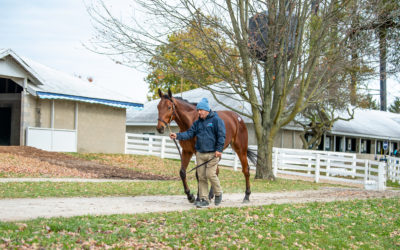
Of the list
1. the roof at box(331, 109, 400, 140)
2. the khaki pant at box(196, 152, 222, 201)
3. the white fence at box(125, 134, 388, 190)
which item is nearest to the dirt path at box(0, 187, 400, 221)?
the khaki pant at box(196, 152, 222, 201)

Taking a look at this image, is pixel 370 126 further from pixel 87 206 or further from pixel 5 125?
pixel 87 206

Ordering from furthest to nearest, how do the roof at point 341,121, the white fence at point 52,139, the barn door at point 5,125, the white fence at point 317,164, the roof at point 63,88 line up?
the roof at point 341,121, the barn door at point 5,125, the white fence at point 52,139, the roof at point 63,88, the white fence at point 317,164

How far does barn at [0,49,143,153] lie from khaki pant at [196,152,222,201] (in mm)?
14239

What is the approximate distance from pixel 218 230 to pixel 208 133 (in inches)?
103

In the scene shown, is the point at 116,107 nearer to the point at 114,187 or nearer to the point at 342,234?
the point at 114,187

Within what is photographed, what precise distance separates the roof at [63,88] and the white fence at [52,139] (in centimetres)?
176

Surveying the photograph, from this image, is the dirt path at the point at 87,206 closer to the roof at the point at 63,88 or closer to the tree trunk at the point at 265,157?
the tree trunk at the point at 265,157

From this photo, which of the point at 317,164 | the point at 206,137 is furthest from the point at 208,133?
the point at 317,164

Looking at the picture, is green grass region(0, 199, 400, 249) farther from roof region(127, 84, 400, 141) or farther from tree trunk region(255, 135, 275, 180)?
roof region(127, 84, 400, 141)

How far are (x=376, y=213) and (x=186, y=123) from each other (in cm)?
458

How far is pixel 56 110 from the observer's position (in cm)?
2314

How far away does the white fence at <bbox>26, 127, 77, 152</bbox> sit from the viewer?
2186 cm

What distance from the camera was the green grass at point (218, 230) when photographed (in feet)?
19.3

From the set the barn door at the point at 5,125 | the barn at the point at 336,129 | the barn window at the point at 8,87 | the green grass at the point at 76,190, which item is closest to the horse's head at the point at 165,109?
the green grass at the point at 76,190
